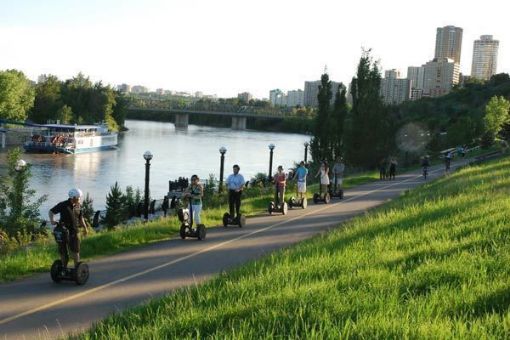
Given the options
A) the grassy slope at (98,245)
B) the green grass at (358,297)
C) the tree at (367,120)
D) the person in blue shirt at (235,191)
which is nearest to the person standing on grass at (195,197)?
the grassy slope at (98,245)

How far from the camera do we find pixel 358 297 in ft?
20.2

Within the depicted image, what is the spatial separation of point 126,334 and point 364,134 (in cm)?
3481

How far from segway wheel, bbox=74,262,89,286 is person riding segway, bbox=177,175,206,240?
15.4 feet

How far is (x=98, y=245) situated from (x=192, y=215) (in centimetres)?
280

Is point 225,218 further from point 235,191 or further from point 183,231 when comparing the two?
point 183,231

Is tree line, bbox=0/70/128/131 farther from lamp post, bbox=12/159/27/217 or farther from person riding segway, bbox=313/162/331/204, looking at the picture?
lamp post, bbox=12/159/27/217

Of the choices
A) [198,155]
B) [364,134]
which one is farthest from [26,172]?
[198,155]

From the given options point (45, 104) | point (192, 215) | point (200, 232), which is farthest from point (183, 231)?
point (45, 104)

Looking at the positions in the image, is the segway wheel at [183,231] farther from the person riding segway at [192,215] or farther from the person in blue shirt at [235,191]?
the person in blue shirt at [235,191]

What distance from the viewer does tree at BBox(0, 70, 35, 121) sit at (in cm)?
8781

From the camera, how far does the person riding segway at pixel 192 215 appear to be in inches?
577

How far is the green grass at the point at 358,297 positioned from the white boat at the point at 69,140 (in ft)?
223

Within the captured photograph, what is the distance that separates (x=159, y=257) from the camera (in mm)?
12453

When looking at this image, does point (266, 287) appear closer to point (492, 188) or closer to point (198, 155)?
point (492, 188)
